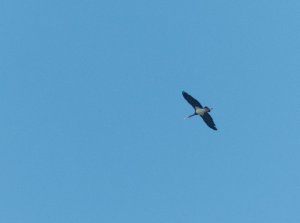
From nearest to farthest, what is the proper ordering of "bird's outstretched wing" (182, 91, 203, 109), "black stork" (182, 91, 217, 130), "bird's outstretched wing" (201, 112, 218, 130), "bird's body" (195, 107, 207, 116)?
"bird's outstretched wing" (182, 91, 203, 109) < "black stork" (182, 91, 217, 130) < "bird's body" (195, 107, 207, 116) < "bird's outstretched wing" (201, 112, 218, 130)

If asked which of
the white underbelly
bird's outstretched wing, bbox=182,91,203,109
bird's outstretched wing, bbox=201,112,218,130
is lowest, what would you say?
bird's outstretched wing, bbox=201,112,218,130

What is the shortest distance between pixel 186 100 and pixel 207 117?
96.0 inches

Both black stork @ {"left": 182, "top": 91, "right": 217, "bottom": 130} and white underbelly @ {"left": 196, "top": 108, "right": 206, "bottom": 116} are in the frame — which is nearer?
black stork @ {"left": 182, "top": 91, "right": 217, "bottom": 130}

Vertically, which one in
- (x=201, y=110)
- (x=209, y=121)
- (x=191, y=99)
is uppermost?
(x=191, y=99)

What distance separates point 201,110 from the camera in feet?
229

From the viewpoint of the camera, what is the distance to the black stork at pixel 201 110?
69.2m

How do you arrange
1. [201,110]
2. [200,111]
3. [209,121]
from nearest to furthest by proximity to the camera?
[201,110] < [200,111] < [209,121]

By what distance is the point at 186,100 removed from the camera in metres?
69.8

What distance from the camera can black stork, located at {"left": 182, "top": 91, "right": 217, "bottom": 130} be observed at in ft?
227

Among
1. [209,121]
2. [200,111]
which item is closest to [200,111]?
[200,111]

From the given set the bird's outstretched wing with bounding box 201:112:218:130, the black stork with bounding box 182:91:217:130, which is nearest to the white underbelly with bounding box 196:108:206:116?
the black stork with bounding box 182:91:217:130

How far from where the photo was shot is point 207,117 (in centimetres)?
7006

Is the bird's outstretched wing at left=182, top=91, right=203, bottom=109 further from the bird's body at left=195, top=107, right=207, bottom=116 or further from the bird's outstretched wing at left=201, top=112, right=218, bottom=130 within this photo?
the bird's outstretched wing at left=201, top=112, right=218, bottom=130

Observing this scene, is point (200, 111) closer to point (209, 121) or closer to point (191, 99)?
point (209, 121)
